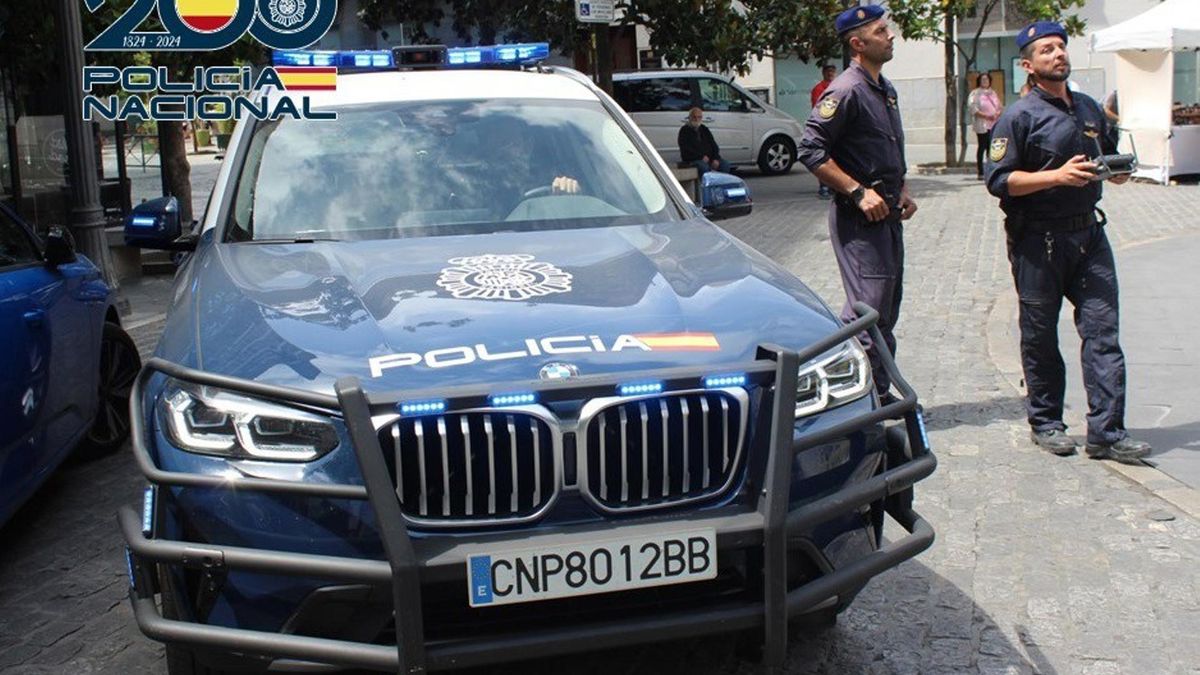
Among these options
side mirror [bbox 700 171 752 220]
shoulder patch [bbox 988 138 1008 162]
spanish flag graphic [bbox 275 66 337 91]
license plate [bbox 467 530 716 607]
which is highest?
spanish flag graphic [bbox 275 66 337 91]

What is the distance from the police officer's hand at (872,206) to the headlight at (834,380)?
220 centimetres

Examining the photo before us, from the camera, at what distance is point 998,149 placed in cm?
605

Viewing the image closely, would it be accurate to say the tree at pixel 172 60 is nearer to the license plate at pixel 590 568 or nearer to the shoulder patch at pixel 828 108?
the shoulder patch at pixel 828 108

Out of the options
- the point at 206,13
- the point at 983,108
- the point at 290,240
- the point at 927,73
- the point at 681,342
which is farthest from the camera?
the point at 927,73

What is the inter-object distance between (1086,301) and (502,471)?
3.72 meters

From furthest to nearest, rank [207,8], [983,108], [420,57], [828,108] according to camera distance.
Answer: [983,108] < [207,8] < [420,57] < [828,108]

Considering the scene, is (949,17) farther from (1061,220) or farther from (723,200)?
(723,200)

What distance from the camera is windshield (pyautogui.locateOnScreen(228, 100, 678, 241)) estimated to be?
4762 mm

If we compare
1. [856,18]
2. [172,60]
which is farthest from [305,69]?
[172,60]

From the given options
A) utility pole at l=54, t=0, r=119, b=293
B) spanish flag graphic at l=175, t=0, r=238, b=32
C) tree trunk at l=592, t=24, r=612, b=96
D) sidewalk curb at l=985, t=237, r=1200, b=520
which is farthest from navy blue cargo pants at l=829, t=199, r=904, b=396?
tree trunk at l=592, t=24, r=612, b=96

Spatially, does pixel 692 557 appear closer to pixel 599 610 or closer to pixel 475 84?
pixel 599 610

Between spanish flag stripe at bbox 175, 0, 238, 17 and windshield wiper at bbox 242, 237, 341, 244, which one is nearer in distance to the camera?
windshield wiper at bbox 242, 237, 341, 244

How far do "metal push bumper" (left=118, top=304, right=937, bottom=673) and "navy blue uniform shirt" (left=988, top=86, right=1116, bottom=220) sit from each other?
9.80 ft

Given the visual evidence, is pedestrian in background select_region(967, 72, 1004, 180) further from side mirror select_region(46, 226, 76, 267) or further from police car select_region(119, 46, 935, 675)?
police car select_region(119, 46, 935, 675)
